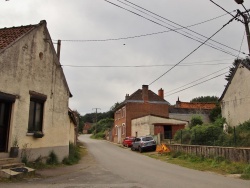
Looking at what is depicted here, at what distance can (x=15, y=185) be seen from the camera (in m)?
9.77

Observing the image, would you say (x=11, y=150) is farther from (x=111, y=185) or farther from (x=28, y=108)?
(x=111, y=185)

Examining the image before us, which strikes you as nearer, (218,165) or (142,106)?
(218,165)

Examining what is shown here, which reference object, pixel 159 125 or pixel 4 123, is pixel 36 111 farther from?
pixel 159 125

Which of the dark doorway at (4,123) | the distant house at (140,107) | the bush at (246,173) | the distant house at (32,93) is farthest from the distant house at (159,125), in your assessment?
the dark doorway at (4,123)

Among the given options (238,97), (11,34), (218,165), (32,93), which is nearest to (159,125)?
(238,97)

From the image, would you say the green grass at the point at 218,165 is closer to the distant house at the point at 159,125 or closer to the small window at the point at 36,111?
the small window at the point at 36,111

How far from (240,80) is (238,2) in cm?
1629

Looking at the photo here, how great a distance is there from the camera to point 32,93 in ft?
50.1

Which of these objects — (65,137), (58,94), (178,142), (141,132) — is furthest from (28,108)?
(141,132)

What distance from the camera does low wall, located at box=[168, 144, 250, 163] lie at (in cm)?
1725

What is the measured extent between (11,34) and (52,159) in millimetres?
7197

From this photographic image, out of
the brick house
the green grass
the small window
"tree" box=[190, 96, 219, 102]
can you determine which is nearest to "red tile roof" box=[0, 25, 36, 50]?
the small window

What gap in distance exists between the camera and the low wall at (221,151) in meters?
17.2

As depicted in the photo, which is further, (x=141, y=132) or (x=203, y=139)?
(x=141, y=132)
